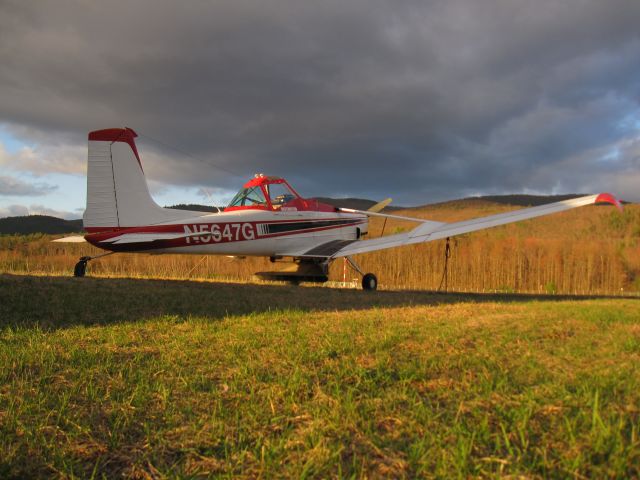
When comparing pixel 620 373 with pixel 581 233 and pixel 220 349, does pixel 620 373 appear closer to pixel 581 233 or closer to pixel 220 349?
pixel 220 349

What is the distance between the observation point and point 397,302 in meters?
6.47

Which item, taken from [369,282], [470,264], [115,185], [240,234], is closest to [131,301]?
[115,185]

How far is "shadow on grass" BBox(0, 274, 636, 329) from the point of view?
4.56 meters

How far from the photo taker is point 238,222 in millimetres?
9031

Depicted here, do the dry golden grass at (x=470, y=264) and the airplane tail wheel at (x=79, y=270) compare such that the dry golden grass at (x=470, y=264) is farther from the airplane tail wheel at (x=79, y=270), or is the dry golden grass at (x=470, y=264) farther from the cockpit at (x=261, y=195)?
the airplane tail wheel at (x=79, y=270)

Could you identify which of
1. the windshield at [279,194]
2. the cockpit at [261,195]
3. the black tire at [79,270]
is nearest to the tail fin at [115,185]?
the black tire at [79,270]

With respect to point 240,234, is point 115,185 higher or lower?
higher

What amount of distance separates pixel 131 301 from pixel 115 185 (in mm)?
3155

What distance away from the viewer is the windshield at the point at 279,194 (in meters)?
10.0

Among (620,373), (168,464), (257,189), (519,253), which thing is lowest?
(168,464)

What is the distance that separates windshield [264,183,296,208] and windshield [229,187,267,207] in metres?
0.21

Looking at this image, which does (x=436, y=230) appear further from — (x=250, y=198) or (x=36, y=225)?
(x=36, y=225)

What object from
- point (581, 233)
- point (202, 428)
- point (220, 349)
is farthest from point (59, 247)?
point (581, 233)

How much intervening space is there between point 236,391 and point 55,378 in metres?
1.21
